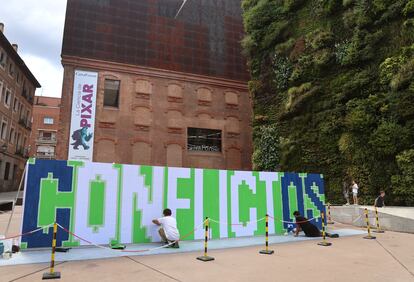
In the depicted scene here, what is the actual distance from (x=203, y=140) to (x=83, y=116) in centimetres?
1186

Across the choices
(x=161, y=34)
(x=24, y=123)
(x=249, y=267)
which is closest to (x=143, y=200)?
(x=249, y=267)

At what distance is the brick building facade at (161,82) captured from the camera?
99.8ft

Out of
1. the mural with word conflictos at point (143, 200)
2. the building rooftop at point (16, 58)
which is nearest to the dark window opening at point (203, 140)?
the mural with word conflictos at point (143, 200)

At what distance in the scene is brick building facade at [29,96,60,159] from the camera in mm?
62062

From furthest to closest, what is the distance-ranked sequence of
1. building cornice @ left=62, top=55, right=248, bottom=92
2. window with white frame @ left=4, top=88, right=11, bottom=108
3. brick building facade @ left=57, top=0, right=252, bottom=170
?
window with white frame @ left=4, top=88, right=11, bottom=108
brick building facade @ left=57, top=0, right=252, bottom=170
building cornice @ left=62, top=55, right=248, bottom=92

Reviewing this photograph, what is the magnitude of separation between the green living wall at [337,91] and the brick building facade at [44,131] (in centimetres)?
4786

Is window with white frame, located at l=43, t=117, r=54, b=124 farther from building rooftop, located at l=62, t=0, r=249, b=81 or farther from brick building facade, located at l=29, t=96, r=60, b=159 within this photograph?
building rooftop, located at l=62, t=0, r=249, b=81

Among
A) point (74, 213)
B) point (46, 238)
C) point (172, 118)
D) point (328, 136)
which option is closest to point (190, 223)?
point (74, 213)

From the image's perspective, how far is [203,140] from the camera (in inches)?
1314

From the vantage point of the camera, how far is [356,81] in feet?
70.4

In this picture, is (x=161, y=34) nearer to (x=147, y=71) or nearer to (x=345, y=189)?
(x=147, y=71)

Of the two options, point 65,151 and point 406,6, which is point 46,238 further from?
point 406,6

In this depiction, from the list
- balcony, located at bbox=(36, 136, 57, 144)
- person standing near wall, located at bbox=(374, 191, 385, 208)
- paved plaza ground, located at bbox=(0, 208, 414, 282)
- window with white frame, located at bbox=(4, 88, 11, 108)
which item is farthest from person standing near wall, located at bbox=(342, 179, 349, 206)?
balcony, located at bbox=(36, 136, 57, 144)

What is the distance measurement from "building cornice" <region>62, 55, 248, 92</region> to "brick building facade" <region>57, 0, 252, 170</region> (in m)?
0.09
